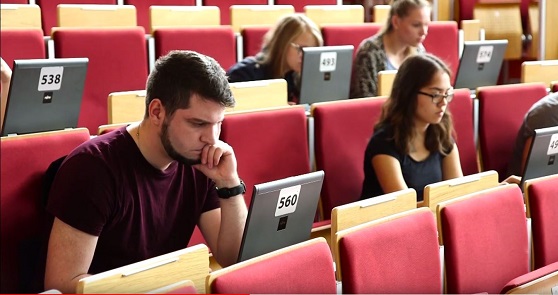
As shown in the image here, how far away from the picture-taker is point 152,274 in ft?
1.40

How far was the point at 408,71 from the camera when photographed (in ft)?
2.76

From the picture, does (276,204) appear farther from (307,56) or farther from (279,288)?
(307,56)

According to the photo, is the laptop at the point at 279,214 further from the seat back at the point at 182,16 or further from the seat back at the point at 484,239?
the seat back at the point at 182,16

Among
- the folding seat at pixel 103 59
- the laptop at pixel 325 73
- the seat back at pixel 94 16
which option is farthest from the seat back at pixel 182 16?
the laptop at pixel 325 73

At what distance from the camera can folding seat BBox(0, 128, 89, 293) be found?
0.54 metres

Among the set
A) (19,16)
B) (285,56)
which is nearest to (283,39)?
(285,56)

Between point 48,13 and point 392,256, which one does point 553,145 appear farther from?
point 48,13

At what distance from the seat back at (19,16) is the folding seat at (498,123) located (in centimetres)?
56

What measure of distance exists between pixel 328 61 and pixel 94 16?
333mm

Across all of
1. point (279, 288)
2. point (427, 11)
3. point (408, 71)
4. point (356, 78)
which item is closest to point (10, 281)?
point (279, 288)

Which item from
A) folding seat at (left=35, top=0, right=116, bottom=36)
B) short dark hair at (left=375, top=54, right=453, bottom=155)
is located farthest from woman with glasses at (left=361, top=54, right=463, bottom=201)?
folding seat at (left=35, top=0, right=116, bottom=36)

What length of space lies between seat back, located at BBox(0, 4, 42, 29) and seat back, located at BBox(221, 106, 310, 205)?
0.40 m

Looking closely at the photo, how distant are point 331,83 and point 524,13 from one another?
1.00m

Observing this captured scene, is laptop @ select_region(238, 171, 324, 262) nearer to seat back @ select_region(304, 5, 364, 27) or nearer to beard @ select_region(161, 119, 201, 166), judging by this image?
beard @ select_region(161, 119, 201, 166)
